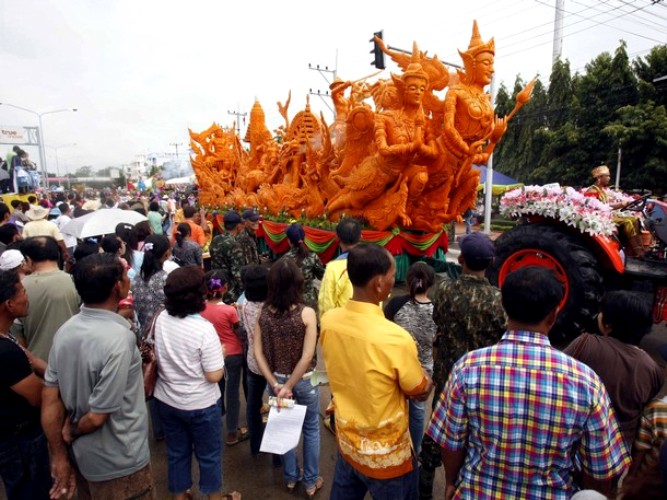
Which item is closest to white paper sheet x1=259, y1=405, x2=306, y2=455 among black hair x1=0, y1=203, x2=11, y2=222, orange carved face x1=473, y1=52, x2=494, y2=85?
black hair x1=0, y1=203, x2=11, y2=222

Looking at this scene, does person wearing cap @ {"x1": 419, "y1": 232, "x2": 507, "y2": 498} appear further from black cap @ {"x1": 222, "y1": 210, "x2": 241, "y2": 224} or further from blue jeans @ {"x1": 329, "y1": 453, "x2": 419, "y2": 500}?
black cap @ {"x1": 222, "y1": 210, "x2": 241, "y2": 224}

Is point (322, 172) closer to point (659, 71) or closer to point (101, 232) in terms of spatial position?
point (101, 232)

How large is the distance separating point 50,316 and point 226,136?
40.7 feet

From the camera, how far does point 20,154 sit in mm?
16031

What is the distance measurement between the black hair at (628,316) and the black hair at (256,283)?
1777mm

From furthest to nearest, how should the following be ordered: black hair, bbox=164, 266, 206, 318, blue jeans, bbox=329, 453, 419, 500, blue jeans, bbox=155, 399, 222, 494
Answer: blue jeans, bbox=155, 399, 222, 494 < black hair, bbox=164, 266, 206, 318 < blue jeans, bbox=329, 453, 419, 500

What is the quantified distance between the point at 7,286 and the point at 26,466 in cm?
82

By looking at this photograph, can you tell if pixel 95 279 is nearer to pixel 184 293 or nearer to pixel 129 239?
pixel 184 293

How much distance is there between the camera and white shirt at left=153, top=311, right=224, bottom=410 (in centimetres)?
211

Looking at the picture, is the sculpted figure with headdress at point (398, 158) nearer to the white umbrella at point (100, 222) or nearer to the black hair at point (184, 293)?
the white umbrella at point (100, 222)

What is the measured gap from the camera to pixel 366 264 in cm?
168

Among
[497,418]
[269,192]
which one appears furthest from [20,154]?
[497,418]

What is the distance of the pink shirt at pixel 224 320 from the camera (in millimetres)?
2697

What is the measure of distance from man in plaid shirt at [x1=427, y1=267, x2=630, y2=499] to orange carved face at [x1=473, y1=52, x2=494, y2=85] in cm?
532
